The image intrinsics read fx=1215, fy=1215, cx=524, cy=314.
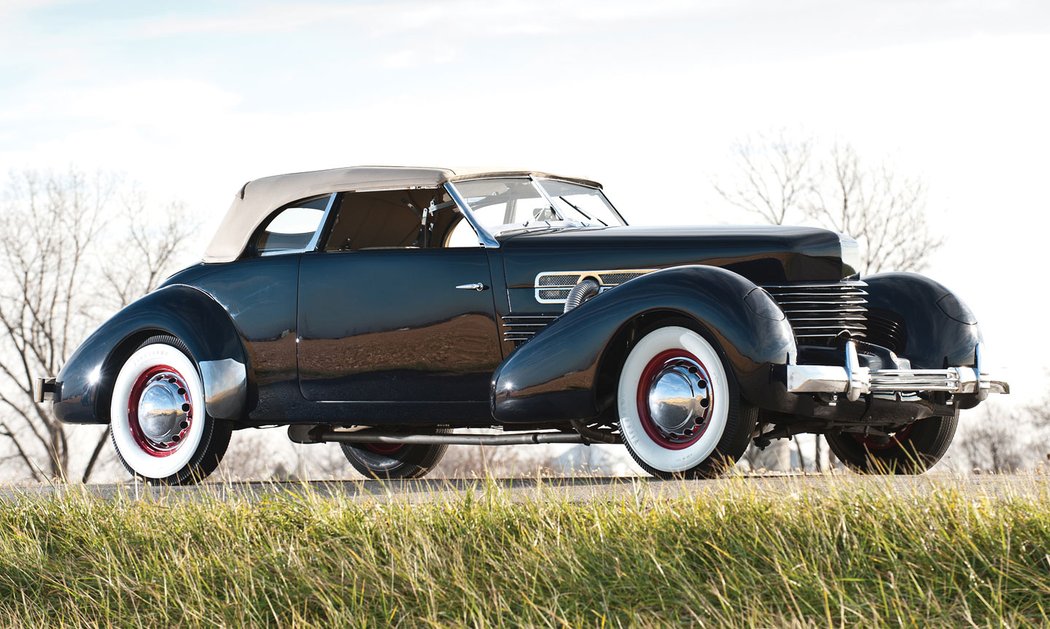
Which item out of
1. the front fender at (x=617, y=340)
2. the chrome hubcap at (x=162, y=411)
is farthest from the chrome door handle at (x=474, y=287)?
the chrome hubcap at (x=162, y=411)

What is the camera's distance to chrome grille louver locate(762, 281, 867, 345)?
6.95 metres

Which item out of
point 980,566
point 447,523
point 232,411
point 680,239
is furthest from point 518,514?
point 232,411

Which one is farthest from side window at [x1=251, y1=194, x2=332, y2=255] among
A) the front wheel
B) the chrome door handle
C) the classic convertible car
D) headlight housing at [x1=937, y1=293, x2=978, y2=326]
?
headlight housing at [x1=937, y1=293, x2=978, y2=326]

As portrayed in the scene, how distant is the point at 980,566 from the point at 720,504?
42.3 inches

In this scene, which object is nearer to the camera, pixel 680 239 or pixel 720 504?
pixel 720 504

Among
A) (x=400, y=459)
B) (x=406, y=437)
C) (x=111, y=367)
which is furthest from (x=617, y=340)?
(x=111, y=367)

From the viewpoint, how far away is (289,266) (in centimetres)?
802

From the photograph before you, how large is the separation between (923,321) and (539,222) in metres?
2.52

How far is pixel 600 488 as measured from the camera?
5.89 metres

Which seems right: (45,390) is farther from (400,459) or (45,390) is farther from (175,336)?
(400,459)

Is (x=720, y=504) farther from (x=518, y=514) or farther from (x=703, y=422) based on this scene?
(x=703, y=422)

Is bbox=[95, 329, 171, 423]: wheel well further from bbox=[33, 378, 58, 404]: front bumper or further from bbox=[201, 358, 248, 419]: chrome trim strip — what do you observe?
bbox=[201, 358, 248, 419]: chrome trim strip

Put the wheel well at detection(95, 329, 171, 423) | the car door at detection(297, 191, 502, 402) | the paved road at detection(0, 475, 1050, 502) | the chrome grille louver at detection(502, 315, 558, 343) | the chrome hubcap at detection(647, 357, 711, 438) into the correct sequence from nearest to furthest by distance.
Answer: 1. the paved road at detection(0, 475, 1050, 502)
2. the chrome hubcap at detection(647, 357, 711, 438)
3. the chrome grille louver at detection(502, 315, 558, 343)
4. the car door at detection(297, 191, 502, 402)
5. the wheel well at detection(95, 329, 171, 423)

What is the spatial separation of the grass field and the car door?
146 centimetres
